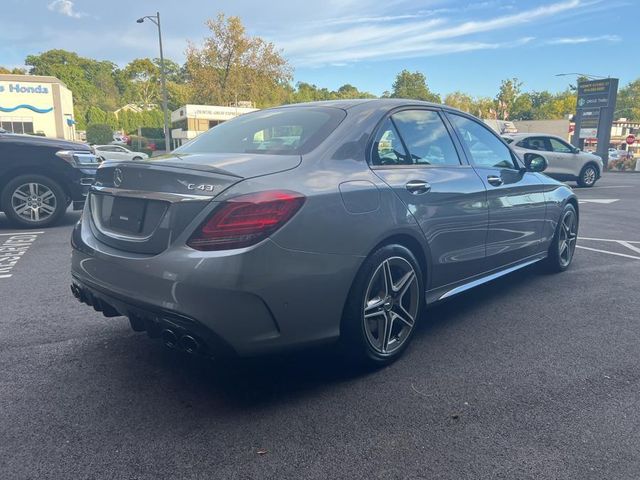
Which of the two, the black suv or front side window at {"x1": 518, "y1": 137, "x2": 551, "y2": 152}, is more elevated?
front side window at {"x1": 518, "y1": 137, "x2": 551, "y2": 152}

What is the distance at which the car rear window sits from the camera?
2992 mm

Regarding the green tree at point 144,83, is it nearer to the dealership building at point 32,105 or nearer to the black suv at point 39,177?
the dealership building at point 32,105

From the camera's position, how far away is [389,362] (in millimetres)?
3102

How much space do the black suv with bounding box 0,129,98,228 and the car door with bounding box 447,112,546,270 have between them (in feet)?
17.7

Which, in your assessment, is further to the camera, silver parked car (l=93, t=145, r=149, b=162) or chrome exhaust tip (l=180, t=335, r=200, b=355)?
silver parked car (l=93, t=145, r=149, b=162)

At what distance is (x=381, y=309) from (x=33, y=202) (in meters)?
6.32

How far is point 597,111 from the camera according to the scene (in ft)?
99.8

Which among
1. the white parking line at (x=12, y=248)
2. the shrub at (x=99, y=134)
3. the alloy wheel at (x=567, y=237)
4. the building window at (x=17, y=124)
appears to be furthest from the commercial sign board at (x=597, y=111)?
the shrub at (x=99, y=134)

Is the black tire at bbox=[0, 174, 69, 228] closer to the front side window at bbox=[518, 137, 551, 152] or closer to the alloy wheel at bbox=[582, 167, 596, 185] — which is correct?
the front side window at bbox=[518, 137, 551, 152]

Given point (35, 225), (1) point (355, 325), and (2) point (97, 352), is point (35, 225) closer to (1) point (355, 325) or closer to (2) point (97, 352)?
(2) point (97, 352)

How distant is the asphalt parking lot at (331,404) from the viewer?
2193 mm

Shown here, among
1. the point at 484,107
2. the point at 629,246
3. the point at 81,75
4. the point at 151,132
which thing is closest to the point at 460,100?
the point at 484,107

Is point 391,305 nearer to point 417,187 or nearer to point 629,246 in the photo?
point 417,187

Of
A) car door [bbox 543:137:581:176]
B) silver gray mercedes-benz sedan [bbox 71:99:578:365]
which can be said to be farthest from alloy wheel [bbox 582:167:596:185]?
silver gray mercedes-benz sedan [bbox 71:99:578:365]
